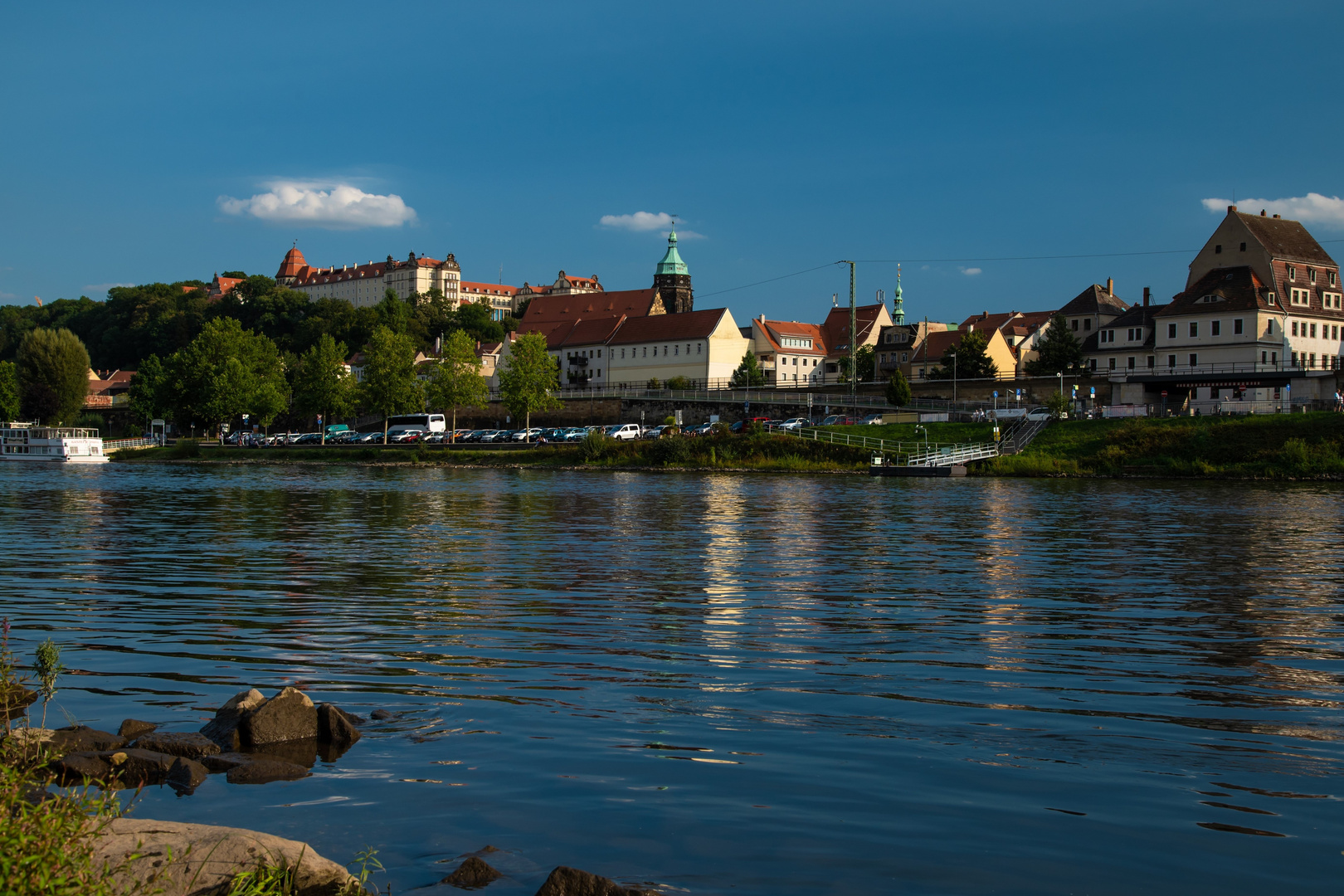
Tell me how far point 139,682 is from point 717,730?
637cm

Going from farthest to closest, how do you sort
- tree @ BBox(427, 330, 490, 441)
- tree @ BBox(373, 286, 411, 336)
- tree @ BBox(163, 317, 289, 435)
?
tree @ BBox(373, 286, 411, 336) → tree @ BBox(163, 317, 289, 435) → tree @ BBox(427, 330, 490, 441)

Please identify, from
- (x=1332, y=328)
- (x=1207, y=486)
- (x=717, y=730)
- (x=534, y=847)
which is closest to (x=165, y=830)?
(x=534, y=847)

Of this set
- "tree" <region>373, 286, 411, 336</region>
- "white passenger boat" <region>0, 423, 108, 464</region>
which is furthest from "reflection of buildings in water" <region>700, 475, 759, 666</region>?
"tree" <region>373, 286, 411, 336</region>

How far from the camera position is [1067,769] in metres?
8.59

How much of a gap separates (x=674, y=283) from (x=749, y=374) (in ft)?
139

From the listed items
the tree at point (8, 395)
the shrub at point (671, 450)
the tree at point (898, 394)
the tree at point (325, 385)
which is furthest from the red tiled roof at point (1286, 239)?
the tree at point (8, 395)

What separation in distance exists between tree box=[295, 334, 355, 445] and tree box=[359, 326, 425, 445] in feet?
7.31

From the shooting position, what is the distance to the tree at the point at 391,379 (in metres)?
113

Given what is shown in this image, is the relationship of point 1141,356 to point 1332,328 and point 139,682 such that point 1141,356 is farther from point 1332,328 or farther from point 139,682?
point 139,682

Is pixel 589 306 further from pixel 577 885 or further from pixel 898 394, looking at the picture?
pixel 577 885

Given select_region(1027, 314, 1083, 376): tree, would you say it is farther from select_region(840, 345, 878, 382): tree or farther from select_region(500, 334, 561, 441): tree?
select_region(500, 334, 561, 441): tree

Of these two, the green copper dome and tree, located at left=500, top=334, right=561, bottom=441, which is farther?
the green copper dome

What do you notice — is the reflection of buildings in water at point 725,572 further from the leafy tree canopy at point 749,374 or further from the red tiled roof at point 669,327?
the red tiled roof at point 669,327

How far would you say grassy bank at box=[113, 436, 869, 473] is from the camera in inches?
2749
